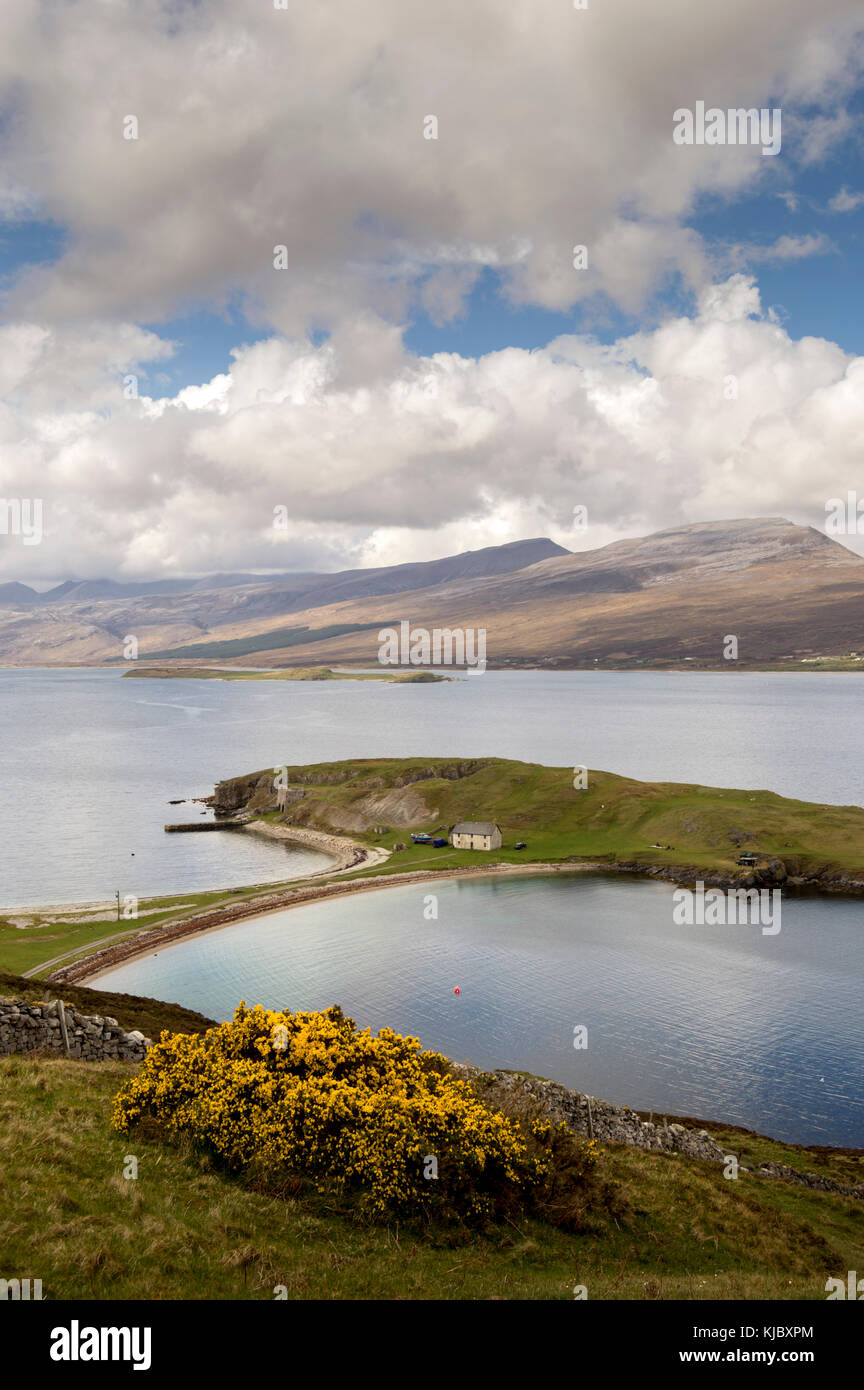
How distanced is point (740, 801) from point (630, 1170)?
10332 cm

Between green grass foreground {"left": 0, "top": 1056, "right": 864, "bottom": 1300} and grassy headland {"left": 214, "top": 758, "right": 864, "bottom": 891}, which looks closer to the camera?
green grass foreground {"left": 0, "top": 1056, "right": 864, "bottom": 1300}

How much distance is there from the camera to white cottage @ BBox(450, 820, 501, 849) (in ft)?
387

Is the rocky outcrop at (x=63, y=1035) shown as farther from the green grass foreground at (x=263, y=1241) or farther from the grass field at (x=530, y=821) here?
the grass field at (x=530, y=821)

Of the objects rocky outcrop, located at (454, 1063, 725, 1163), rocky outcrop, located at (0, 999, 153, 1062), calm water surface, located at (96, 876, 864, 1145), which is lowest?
calm water surface, located at (96, 876, 864, 1145)

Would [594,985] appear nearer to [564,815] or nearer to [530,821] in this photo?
[530,821]

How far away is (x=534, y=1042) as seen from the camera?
58.8 metres

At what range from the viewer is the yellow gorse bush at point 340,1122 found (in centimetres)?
1978

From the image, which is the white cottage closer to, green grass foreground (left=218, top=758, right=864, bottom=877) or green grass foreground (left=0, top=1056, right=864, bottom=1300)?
green grass foreground (left=218, top=758, right=864, bottom=877)

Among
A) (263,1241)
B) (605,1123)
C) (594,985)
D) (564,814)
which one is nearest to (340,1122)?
(263,1241)

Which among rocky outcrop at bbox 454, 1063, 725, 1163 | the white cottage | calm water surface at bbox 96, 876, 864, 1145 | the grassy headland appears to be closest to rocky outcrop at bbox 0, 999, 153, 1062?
rocky outcrop at bbox 454, 1063, 725, 1163

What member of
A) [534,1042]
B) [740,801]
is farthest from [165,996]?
[740,801]

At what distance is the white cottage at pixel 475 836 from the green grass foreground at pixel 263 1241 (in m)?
91.8

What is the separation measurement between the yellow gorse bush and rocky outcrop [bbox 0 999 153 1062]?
9.44 metres
